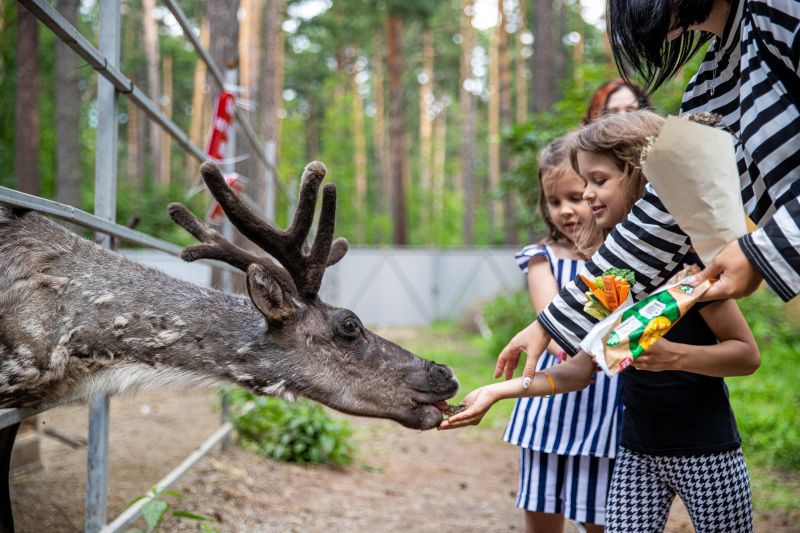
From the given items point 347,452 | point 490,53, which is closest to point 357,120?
point 490,53

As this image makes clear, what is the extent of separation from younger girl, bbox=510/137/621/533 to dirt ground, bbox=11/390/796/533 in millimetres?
1516

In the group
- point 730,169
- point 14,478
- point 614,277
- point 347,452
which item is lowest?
point 347,452

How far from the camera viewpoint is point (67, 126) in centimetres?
925

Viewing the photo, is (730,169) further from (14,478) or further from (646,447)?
(14,478)

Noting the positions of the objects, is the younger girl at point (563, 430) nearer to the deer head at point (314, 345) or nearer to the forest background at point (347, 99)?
the deer head at point (314, 345)

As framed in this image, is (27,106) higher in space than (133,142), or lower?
higher

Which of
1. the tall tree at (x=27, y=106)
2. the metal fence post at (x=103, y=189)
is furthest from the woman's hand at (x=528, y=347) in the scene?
the tall tree at (x=27, y=106)

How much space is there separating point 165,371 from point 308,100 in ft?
97.7

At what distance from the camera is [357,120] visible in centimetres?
3123

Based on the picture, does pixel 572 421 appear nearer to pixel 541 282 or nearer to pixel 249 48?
pixel 541 282

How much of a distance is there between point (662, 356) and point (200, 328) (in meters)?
1.74

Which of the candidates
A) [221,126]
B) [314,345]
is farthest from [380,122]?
[314,345]

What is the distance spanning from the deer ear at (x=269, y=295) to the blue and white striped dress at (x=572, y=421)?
1031mm

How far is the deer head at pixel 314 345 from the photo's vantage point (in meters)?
→ 2.93
